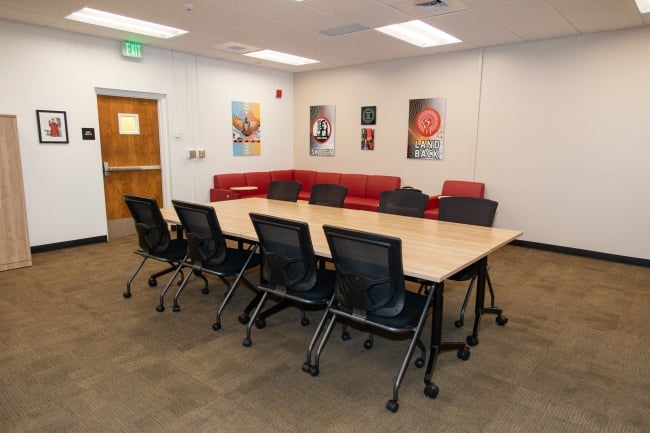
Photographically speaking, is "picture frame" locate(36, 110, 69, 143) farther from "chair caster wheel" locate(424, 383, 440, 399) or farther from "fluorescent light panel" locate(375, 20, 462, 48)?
"chair caster wheel" locate(424, 383, 440, 399)

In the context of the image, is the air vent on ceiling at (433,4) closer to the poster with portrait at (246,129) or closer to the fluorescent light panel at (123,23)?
the fluorescent light panel at (123,23)

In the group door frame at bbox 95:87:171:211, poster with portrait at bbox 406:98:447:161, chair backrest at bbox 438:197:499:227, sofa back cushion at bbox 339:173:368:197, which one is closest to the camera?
chair backrest at bbox 438:197:499:227

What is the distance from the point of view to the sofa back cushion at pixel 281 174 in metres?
8.08

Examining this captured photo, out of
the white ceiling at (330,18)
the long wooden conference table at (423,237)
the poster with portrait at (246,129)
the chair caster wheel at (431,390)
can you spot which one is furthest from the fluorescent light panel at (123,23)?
the chair caster wheel at (431,390)

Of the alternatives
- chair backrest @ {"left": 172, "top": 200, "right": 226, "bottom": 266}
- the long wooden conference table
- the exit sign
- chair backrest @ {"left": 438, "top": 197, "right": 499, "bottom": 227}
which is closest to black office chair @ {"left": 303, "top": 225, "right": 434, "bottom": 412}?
the long wooden conference table

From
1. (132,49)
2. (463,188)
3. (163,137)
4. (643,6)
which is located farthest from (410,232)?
(132,49)

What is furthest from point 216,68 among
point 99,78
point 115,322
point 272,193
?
point 115,322

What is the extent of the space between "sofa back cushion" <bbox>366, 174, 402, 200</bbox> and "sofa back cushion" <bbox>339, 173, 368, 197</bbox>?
92 millimetres

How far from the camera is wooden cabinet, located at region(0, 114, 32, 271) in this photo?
4605mm

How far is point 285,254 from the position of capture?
112 inches

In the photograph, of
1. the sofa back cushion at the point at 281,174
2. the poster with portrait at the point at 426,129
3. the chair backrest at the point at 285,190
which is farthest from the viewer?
the sofa back cushion at the point at 281,174

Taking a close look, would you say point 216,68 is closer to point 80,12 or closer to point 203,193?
point 203,193

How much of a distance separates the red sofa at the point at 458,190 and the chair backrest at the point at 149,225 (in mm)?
3620

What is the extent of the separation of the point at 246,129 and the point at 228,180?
106 cm
